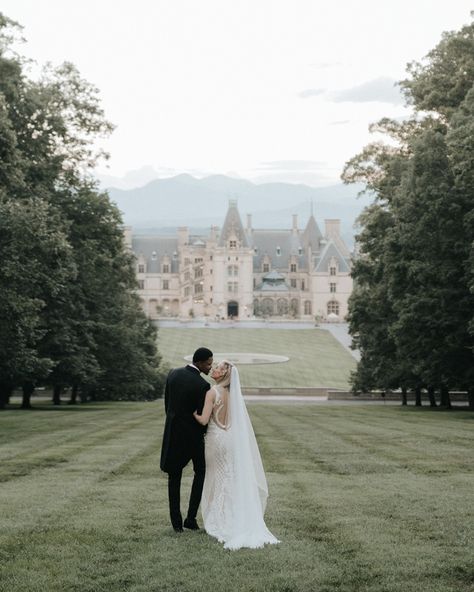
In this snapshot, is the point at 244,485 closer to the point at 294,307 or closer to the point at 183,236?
the point at 294,307

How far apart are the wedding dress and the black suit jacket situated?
13 cm

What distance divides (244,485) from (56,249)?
1936cm

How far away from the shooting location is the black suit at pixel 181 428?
29.5 ft

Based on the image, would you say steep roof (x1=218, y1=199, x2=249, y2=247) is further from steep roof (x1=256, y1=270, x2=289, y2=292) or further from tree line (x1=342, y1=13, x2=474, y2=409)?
tree line (x1=342, y1=13, x2=474, y2=409)

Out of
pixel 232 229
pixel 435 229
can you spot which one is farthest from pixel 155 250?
pixel 435 229

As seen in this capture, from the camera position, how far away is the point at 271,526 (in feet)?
30.3

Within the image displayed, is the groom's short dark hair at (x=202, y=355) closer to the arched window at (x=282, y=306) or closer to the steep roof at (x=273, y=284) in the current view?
the arched window at (x=282, y=306)

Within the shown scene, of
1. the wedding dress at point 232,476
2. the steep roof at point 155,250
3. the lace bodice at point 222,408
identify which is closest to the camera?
the wedding dress at point 232,476

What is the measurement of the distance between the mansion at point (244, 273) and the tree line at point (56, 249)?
9029 cm

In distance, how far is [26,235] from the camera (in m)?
26.0

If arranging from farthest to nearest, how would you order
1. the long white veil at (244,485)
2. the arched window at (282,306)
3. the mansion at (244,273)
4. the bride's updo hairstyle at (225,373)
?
1. the arched window at (282,306)
2. the mansion at (244,273)
3. the bride's updo hairstyle at (225,373)
4. the long white veil at (244,485)

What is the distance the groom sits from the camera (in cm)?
898

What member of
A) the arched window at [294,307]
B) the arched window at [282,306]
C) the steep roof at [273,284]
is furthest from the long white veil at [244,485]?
the steep roof at [273,284]

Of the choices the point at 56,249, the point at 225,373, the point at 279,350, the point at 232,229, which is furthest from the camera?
the point at 232,229
